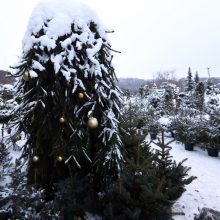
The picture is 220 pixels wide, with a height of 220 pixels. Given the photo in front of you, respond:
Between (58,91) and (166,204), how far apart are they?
1886 mm

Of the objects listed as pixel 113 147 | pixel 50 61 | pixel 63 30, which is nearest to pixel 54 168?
pixel 113 147

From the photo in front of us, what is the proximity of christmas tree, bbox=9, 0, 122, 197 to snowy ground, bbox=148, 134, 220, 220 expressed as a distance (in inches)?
56.0

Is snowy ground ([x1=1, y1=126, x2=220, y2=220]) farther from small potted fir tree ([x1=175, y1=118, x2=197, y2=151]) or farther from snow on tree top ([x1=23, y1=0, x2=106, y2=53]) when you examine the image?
snow on tree top ([x1=23, y1=0, x2=106, y2=53])

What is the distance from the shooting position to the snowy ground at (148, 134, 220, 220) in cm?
412

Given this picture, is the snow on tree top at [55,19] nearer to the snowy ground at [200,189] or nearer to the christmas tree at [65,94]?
the christmas tree at [65,94]

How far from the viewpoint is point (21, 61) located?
9.82 ft

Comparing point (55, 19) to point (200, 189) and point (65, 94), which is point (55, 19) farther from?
point (200, 189)

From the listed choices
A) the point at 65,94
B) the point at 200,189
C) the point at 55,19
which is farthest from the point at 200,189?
the point at 55,19

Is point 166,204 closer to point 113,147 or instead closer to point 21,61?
point 113,147

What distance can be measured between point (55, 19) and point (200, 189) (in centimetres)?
394

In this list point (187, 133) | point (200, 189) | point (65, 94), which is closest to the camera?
point (65, 94)

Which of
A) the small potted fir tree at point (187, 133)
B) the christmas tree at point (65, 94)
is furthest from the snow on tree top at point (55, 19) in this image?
the small potted fir tree at point (187, 133)

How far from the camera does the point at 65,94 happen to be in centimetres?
308

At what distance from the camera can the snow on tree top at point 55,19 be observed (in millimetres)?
3023
